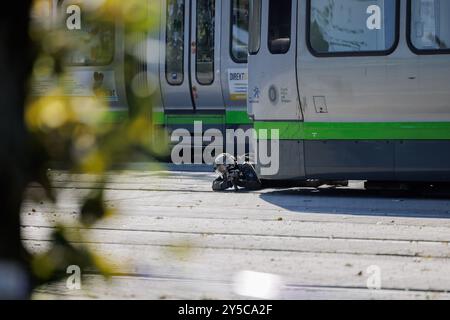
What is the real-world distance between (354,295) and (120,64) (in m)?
3.66

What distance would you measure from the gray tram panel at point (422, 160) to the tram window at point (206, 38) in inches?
289

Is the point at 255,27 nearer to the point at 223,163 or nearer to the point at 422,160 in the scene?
the point at 223,163

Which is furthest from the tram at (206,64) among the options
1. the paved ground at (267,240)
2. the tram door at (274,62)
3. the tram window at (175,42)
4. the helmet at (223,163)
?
the paved ground at (267,240)

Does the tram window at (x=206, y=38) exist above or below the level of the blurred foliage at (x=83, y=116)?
above

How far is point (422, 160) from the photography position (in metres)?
10.9

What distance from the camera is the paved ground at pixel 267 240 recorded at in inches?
219

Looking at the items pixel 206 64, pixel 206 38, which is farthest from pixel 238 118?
pixel 206 38

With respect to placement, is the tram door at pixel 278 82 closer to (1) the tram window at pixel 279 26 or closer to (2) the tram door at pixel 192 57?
(1) the tram window at pixel 279 26

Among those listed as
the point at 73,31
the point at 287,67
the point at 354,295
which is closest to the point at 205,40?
the point at 287,67

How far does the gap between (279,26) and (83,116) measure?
373 inches

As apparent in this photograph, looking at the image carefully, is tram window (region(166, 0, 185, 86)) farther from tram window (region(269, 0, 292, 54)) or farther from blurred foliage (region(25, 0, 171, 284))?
blurred foliage (region(25, 0, 171, 284))

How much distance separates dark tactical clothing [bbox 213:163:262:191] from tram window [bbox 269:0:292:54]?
1950 millimetres

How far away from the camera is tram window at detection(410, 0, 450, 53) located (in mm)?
10719

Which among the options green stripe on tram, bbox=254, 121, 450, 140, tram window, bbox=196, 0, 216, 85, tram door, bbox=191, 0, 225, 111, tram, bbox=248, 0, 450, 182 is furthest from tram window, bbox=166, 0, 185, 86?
green stripe on tram, bbox=254, 121, 450, 140
